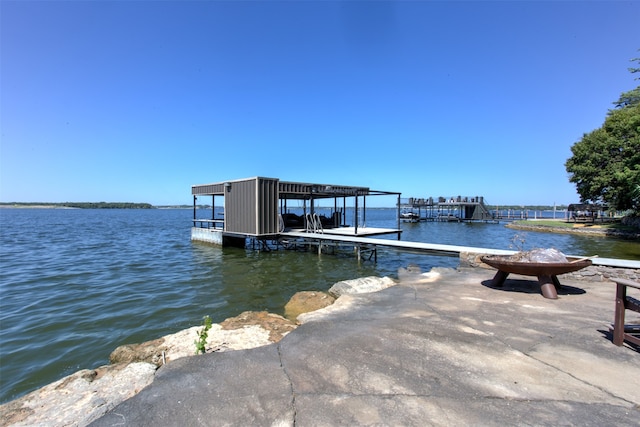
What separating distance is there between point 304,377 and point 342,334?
1192mm

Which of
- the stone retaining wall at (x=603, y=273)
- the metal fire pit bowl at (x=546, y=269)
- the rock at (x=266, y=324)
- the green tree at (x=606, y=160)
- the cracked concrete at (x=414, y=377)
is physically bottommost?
the rock at (x=266, y=324)

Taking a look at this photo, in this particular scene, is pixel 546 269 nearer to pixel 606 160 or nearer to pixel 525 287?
pixel 525 287

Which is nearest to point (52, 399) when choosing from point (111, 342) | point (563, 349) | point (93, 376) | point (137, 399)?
point (93, 376)

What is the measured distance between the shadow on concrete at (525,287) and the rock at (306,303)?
351 centimetres

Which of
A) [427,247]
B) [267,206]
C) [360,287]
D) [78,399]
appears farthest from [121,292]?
[427,247]

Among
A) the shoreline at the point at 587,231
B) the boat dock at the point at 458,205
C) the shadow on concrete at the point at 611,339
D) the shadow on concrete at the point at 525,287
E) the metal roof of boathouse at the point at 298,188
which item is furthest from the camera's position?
the boat dock at the point at 458,205

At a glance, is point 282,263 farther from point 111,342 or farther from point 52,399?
point 52,399

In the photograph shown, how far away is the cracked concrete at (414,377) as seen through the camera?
247cm

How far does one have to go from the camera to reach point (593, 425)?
2.32 meters

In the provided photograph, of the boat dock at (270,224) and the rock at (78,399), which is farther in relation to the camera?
the boat dock at (270,224)

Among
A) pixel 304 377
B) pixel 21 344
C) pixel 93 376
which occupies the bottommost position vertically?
pixel 21 344

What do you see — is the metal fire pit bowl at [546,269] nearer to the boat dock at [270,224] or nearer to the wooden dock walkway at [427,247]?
the wooden dock walkway at [427,247]

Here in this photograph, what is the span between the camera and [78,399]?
2902mm

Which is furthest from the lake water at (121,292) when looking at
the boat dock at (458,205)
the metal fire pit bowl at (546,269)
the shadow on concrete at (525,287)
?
the boat dock at (458,205)
